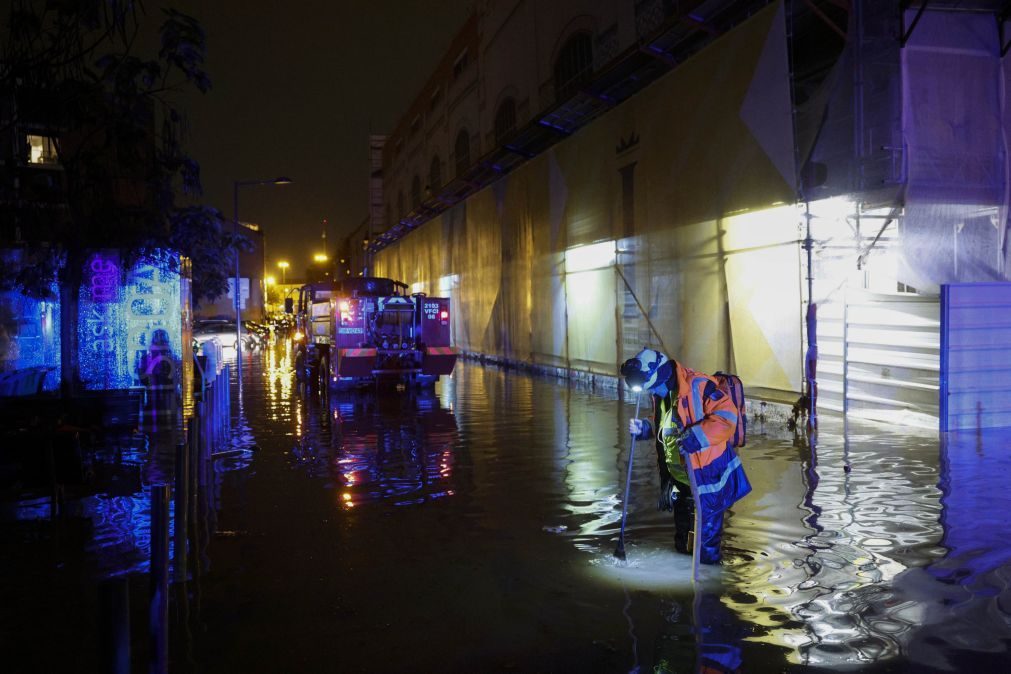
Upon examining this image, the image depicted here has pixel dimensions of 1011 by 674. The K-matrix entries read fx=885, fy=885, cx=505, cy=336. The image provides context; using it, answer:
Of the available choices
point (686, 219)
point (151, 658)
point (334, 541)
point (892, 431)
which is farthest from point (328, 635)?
point (686, 219)

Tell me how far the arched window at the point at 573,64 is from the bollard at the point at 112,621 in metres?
21.8

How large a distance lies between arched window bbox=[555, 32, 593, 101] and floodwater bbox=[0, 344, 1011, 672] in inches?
618

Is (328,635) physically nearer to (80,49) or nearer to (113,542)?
(113,542)

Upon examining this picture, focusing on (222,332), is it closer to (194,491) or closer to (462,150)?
(462,150)

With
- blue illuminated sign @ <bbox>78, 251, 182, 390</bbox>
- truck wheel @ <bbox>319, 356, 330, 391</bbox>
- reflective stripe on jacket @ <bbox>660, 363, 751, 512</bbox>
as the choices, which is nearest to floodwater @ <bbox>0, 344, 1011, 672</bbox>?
reflective stripe on jacket @ <bbox>660, 363, 751, 512</bbox>

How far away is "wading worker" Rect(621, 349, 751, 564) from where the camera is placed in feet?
18.9

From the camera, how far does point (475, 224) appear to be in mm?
32969

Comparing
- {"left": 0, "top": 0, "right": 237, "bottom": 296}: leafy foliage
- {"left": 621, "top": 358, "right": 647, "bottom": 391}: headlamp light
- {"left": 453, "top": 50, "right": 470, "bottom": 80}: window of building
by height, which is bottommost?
{"left": 621, "top": 358, "right": 647, "bottom": 391}: headlamp light

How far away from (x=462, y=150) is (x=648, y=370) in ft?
115

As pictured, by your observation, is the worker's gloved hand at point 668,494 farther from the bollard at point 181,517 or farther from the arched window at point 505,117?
the arched window at point 505,117

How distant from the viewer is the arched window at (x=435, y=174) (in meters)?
44.6

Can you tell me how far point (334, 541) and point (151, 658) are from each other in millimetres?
3094

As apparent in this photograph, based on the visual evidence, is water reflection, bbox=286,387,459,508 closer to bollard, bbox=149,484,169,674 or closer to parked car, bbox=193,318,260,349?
bollard, bbox=149,484,169,674

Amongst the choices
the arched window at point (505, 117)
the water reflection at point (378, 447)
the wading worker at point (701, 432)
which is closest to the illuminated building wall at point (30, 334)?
the water reflection at point (378, 447)
